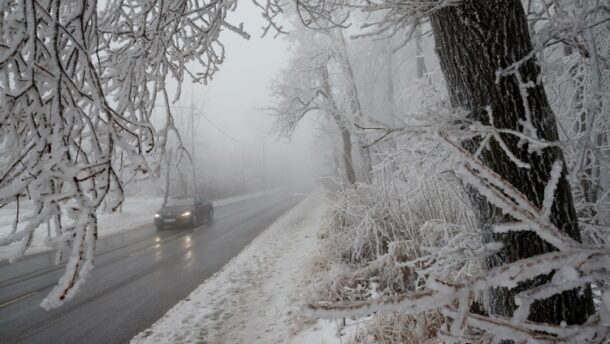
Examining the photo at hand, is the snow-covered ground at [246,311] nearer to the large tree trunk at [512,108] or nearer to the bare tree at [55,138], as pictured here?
the large tree trunk at [512,108]

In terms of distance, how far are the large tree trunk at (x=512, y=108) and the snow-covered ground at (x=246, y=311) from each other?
2.34m

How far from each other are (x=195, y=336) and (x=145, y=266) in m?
4.26

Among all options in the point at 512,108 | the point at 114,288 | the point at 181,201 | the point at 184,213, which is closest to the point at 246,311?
the point at 114,288

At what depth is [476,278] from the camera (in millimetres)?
771

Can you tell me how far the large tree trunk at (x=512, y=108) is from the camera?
1.87 metres

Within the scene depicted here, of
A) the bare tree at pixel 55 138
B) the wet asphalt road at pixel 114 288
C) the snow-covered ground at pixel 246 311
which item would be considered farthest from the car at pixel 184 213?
the bare tree at pixel 55 138

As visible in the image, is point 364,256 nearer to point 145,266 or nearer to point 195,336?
point 195,336

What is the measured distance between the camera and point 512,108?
1935 millimetres

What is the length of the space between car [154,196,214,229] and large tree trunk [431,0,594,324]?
13.7 meters

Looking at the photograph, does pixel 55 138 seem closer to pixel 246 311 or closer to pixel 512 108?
pixel 512 108

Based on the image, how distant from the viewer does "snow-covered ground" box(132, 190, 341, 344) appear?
4.29m

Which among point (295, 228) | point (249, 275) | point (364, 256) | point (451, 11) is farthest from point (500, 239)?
point (295, 228)

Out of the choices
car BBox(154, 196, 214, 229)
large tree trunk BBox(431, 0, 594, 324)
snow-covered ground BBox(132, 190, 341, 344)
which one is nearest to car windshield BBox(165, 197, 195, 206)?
car BBox(154, 196, 214, 229)

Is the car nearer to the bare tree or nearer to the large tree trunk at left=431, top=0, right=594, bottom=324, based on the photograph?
the bare tree
